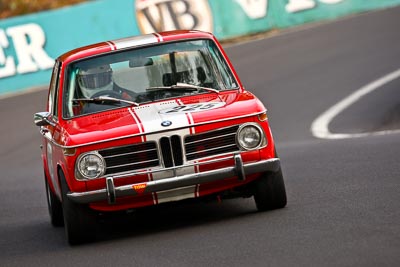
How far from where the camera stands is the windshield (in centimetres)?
974

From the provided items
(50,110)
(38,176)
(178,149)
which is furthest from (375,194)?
(38,176)

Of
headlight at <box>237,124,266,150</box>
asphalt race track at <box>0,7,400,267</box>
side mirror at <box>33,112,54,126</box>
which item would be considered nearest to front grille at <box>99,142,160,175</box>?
asphalt race track at <box>0,7,400,267</box>

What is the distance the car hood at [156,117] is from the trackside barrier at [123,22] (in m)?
15.9

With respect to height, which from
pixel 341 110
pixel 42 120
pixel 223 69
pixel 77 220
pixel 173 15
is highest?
pixel 173 15

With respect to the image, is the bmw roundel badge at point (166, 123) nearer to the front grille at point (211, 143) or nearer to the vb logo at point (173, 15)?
the front grille at point (211, 143)

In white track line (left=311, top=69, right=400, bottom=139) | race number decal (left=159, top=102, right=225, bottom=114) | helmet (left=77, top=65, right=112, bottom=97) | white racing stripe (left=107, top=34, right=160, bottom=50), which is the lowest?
white track line (left=311, top=69, right=400, bottom=139)

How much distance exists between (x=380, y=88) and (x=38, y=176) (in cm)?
688

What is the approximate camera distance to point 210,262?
7430mm

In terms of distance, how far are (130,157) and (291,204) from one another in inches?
60.7

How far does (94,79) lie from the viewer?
9898 mm

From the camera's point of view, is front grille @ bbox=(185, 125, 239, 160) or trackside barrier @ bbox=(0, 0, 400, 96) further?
trackside barrier @ bbox=(0, 0, 400, 96)

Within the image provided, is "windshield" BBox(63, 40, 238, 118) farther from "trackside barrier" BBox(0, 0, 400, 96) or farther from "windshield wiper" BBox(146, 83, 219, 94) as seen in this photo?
"trackside barrier" BBox(0, 0, 400, 96)

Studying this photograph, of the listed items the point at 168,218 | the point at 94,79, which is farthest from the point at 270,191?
the point at 94,79

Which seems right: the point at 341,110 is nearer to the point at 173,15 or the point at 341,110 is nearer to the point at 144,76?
the point at 173,15
